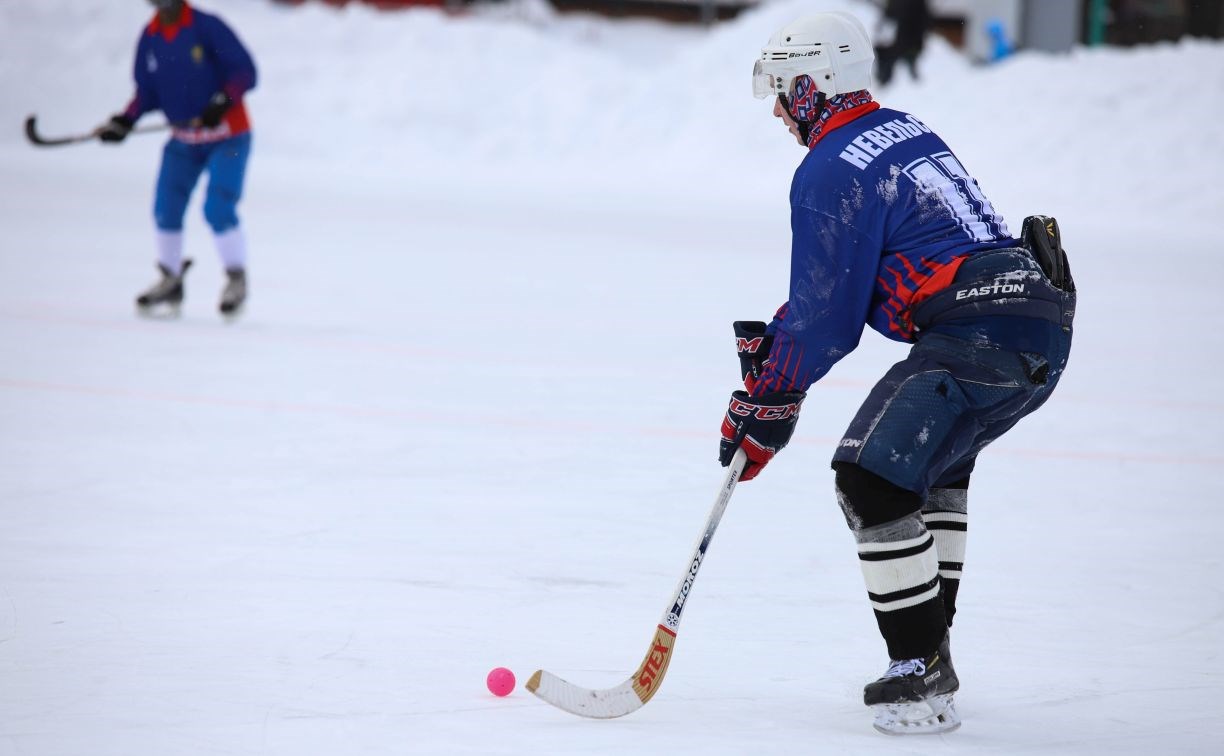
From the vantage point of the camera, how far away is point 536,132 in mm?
18391

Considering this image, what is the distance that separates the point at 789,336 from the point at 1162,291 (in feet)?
23.5

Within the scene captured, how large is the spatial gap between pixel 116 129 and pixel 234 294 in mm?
1116

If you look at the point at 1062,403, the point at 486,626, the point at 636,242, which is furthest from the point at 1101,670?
the point at 636,242

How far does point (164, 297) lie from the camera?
702cm

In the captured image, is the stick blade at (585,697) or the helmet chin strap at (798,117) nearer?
the stick blade at (585,697)

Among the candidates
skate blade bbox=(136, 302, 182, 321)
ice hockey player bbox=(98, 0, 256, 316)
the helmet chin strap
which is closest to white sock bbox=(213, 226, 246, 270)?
ice hockey player bbox=(98, 0, 256, 316)

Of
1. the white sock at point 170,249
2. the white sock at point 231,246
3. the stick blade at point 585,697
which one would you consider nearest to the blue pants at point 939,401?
the stick blade at point 585,697

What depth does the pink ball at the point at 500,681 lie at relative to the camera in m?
2.57

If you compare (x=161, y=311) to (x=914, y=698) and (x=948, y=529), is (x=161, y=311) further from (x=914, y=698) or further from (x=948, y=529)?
(x=914, y=698)

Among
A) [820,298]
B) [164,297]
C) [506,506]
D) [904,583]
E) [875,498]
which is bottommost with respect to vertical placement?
[164,297]

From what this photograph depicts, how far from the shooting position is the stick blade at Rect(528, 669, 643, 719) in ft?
8.20

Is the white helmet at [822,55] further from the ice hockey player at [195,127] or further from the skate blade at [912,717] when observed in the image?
the ice hockey player at [195,127]

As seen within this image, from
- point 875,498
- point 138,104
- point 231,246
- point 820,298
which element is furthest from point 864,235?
point 138,104

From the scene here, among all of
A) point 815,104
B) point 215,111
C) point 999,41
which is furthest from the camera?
point 999,41
